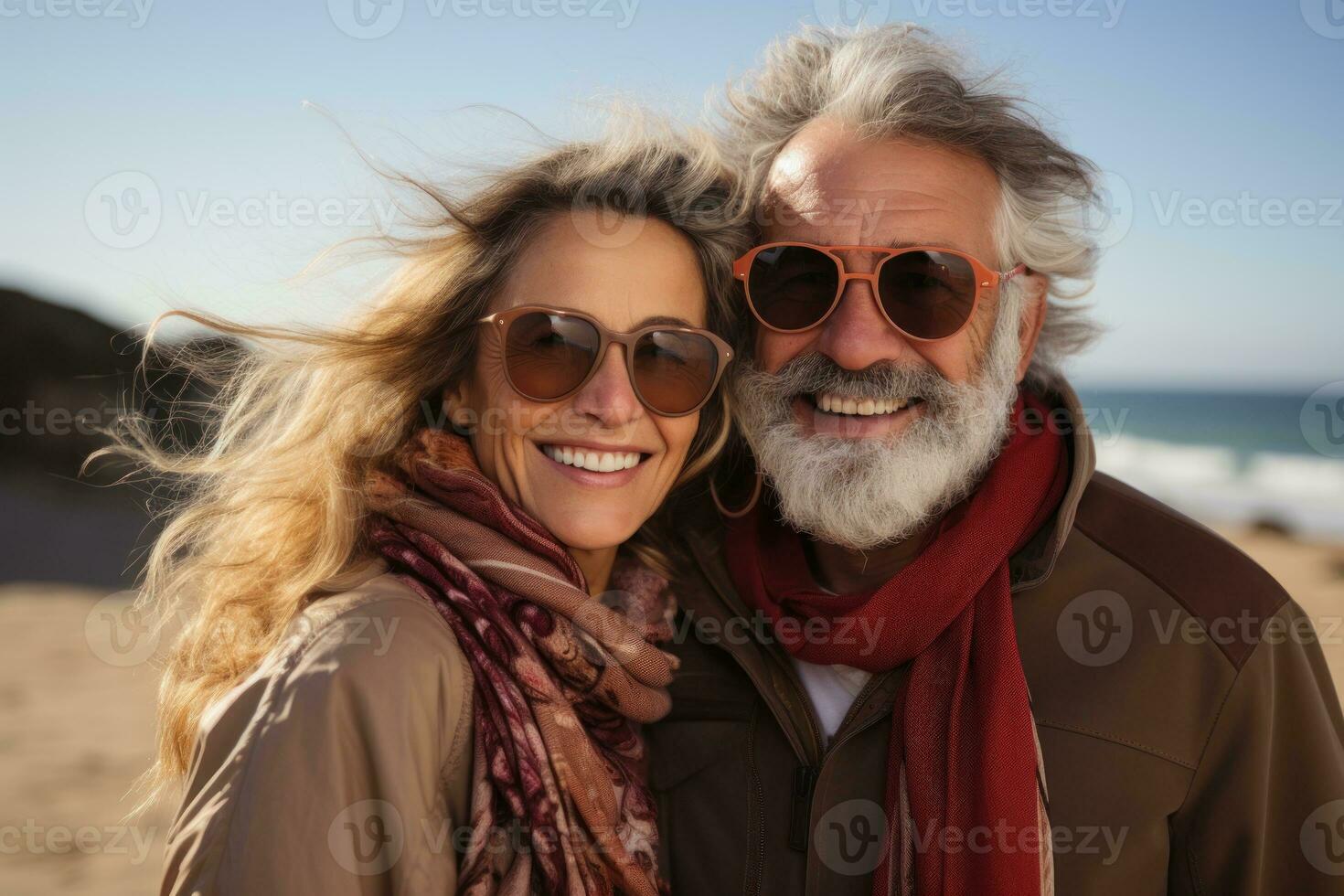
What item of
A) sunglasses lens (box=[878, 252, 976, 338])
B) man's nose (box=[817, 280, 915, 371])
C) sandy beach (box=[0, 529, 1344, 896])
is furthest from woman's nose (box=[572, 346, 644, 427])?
sandy beach (box=[0, 529, 1344, 896])

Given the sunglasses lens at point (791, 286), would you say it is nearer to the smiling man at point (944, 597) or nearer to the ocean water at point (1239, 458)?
the smiling man at point (944, 597)

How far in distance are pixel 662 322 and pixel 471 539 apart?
0.70 m

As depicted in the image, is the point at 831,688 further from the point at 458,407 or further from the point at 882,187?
the point at 882,187

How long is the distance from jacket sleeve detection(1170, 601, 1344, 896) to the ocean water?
15.4 meters

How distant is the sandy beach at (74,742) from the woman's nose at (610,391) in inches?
58.0

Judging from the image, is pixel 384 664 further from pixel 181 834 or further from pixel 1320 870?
pixel 1320 870

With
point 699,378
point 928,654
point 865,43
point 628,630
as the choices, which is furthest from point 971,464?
point 865,43

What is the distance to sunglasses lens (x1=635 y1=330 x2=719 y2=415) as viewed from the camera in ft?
7.97

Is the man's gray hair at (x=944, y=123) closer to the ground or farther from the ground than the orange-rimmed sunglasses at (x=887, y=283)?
farther from the ground

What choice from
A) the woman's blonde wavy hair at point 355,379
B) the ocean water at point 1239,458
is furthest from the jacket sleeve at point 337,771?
the ocean water at point 1239,458

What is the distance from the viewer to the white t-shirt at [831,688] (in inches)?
99.2
